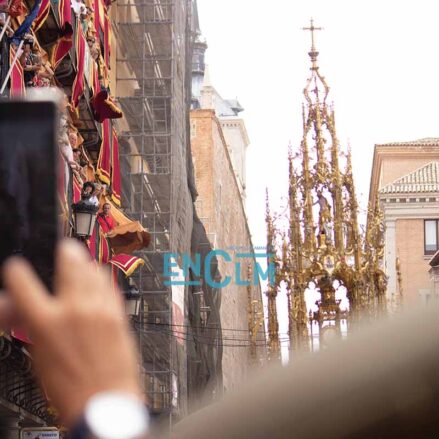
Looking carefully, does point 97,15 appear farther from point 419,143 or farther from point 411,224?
point 419,143

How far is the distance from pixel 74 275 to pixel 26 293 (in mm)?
60

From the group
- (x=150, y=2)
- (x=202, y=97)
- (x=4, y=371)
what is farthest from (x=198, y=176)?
(x=4, y=371)

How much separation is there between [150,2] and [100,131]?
32.7 feet

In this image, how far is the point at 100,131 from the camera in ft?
80.3

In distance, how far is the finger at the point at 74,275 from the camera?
4.37 feet

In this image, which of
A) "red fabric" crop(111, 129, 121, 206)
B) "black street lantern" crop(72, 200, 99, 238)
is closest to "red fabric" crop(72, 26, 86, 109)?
"red fabric" crop(111, 129, 121, 206)

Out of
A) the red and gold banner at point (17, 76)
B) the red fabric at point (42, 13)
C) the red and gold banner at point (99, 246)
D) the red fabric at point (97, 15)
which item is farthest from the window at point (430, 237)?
the red and gold banner at point (17, 76)

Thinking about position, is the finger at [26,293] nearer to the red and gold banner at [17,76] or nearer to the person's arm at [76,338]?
the person's arm at [76,338]

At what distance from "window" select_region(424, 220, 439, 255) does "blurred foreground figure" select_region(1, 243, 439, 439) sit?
58480 mm

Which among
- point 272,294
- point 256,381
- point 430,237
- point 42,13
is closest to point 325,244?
point 272,294

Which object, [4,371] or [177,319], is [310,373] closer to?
[4,371]

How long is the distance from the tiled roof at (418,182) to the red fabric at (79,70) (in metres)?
40.4

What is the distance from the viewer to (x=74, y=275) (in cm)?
135

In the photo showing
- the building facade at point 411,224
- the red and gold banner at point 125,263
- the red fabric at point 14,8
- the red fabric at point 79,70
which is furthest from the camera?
the building facade at point 411,224
